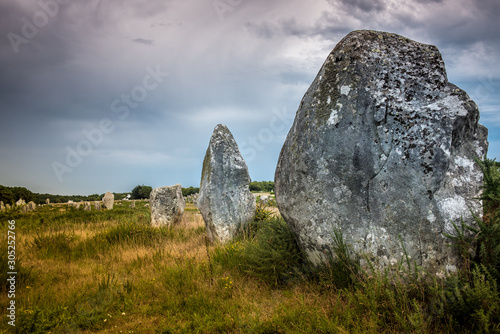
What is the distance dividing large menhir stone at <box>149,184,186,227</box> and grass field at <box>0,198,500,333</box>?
17.2ft

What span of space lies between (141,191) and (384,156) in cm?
4474

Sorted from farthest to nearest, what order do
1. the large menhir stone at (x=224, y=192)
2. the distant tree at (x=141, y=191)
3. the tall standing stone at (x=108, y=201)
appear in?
the distant tree at (x=141, y=191) → the tall standing stone at (x=108, y=201) → the large menhir stone at (x=224, y=192)

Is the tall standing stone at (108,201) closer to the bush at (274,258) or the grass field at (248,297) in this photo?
the grass field at (248,297)

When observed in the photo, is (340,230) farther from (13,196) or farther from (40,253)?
(13,196)

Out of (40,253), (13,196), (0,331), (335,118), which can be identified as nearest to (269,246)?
(335,118)

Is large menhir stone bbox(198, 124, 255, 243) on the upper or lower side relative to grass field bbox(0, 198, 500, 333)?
upper

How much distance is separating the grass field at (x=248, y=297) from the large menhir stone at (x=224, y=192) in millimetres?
1867

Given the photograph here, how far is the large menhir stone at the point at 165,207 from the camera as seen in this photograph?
12.5 metres

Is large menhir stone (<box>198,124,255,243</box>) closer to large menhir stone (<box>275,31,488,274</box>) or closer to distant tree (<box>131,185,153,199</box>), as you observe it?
large menhir stone (<box>275,31,488,274</box>)

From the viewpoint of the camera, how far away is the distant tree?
44812 millimetres

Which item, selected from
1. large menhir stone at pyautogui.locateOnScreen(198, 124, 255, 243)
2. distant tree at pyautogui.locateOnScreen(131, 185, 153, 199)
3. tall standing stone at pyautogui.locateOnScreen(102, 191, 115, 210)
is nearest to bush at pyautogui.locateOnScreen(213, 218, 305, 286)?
large menhir stone at pyautogui.locateOnScreen(198, 124, 255, 243)

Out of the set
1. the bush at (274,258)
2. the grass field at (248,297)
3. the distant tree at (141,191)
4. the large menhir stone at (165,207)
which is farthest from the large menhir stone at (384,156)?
the distant tree at (141,191)

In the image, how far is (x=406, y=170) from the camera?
3865 millimetres

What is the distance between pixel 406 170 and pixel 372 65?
1575mm
